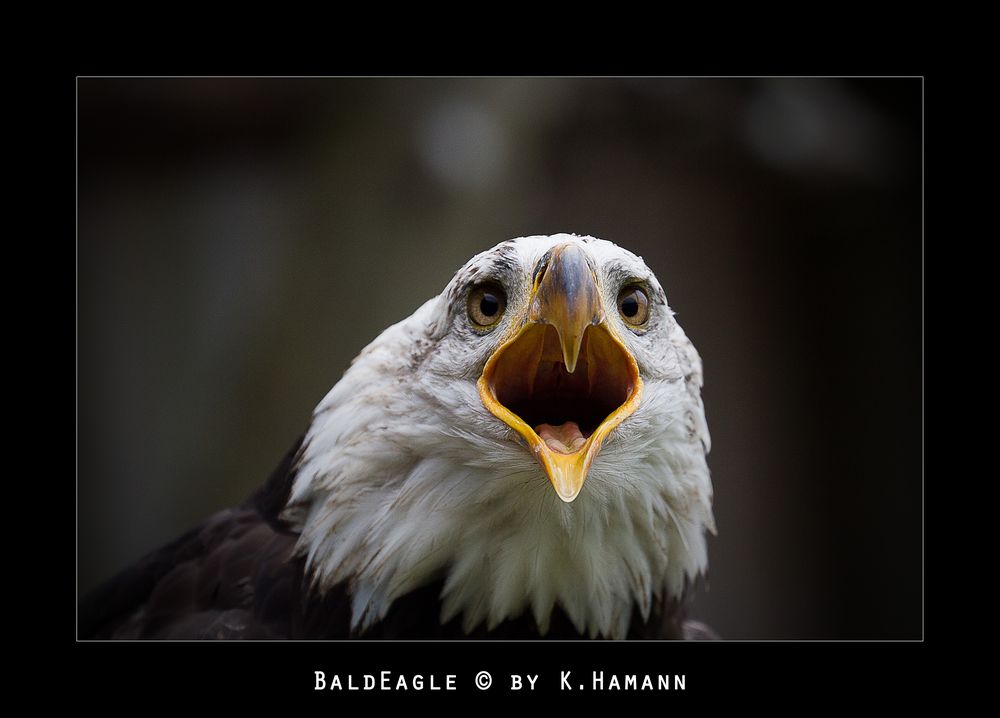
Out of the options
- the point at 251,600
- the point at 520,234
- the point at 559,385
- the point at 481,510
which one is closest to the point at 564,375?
the point at 559,385

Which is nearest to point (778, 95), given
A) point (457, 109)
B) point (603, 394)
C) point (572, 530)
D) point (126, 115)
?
point (457, 109)

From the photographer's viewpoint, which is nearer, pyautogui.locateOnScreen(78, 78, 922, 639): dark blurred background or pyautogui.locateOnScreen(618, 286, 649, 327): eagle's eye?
pyautogui.locateOnScreen(618, 286, 649, 327): eagle's eye

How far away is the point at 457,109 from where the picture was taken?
2490mm

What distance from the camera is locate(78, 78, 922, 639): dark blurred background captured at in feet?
8.36

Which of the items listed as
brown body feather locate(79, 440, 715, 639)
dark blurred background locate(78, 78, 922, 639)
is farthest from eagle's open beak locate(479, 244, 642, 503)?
dark blurred background locate(78, 78, 922, 639)

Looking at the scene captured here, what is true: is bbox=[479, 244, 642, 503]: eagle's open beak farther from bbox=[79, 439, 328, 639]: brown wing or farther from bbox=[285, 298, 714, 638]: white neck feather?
bbox=[79, 439, 328, 639]: brown wing

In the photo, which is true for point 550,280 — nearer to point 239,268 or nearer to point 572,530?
point 572,530

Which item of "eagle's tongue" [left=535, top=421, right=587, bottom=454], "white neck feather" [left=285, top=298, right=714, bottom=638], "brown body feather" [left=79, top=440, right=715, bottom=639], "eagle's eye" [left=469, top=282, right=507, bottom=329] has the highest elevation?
"eagle's eye" [left=469, top=282, right=507, bottom=329]

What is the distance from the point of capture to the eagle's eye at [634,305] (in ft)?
4.18

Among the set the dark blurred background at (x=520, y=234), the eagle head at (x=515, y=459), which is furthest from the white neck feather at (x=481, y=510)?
the dark blurred background at (x=520, y=234)

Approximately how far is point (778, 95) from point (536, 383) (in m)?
1.55

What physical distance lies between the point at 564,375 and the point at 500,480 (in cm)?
21

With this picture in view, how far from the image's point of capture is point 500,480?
124cm

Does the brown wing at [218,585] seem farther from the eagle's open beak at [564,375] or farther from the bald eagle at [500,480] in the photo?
the eagle's open beak at [564,375]
